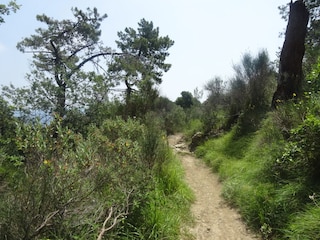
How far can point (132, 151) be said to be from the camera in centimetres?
367

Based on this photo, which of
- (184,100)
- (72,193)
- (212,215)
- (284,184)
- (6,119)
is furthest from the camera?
(184,100)

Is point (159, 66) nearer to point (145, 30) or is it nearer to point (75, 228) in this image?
point (145, 30)

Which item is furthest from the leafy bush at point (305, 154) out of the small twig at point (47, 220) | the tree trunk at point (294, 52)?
the tree trunk at point (294, 52)

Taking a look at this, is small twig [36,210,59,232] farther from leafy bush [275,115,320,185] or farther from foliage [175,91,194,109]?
foliage [175,91,194,109]

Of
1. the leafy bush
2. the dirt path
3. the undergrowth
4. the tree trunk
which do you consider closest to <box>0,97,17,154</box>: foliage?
the dirt path

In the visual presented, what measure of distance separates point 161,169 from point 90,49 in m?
7.06

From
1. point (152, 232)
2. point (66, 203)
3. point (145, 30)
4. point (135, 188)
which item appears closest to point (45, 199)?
point (66, 203)

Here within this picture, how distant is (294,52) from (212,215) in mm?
5949

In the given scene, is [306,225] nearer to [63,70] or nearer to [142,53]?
[63,70]

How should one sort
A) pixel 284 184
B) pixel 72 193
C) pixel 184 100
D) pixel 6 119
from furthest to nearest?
pixel 184 100, pixel 6 119, pixel 284 184, pixel 72 193

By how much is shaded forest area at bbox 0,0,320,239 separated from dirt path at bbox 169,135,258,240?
192 mm

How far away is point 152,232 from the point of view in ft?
10.2

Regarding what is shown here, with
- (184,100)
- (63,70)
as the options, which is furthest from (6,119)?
(184,100)

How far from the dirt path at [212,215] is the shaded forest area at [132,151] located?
19 cm
